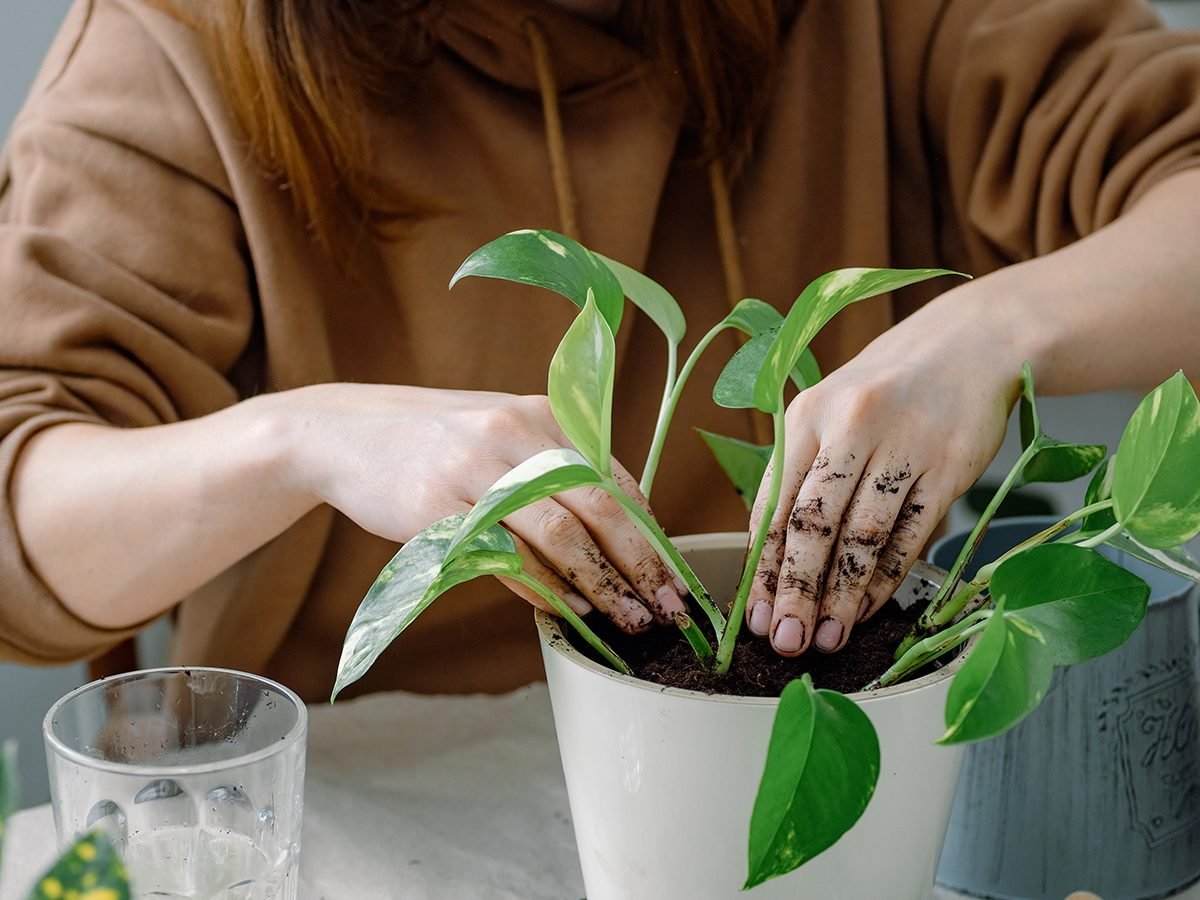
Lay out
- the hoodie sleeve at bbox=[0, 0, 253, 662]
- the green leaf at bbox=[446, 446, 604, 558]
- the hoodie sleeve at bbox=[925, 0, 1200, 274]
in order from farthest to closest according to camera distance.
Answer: the hoodie sleeve at bbox=[925, 0, 1200, 274] < the hoodie sleeve at bbox=[0, 0, 253, 662] < the green leaf at bbox=[446, 446, 604, 558]

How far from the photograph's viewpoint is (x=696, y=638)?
386 millimetres

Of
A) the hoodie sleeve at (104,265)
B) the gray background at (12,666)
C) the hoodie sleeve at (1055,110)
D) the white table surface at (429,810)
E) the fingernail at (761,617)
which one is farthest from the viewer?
the gray background at (12,666)

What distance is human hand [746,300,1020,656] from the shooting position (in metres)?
0.38

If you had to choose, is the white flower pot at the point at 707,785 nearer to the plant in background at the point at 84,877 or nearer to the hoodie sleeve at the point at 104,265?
the plant in background at the point at 84,877

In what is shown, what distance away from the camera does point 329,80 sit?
0.68m

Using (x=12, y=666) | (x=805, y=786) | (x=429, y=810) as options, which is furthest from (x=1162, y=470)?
(x=12, y=666)

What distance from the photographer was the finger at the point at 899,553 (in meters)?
0.40

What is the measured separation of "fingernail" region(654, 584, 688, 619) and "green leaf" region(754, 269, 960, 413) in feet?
0.35

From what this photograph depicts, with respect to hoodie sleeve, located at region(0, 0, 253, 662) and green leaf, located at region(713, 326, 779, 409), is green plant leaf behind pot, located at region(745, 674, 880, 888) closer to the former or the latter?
green leaf, located at region(713, 326, 779, 409)

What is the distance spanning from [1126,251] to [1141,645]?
270mm

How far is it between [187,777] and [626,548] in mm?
152

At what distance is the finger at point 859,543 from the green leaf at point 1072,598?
2.6 inches

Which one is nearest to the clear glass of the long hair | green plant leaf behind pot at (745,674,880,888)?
green plant leaf behind pot at (745,674,880,888)

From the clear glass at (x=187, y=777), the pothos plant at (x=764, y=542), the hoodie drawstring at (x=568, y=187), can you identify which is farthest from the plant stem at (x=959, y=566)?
the hoodie drawstring at (x=568, y=187)
